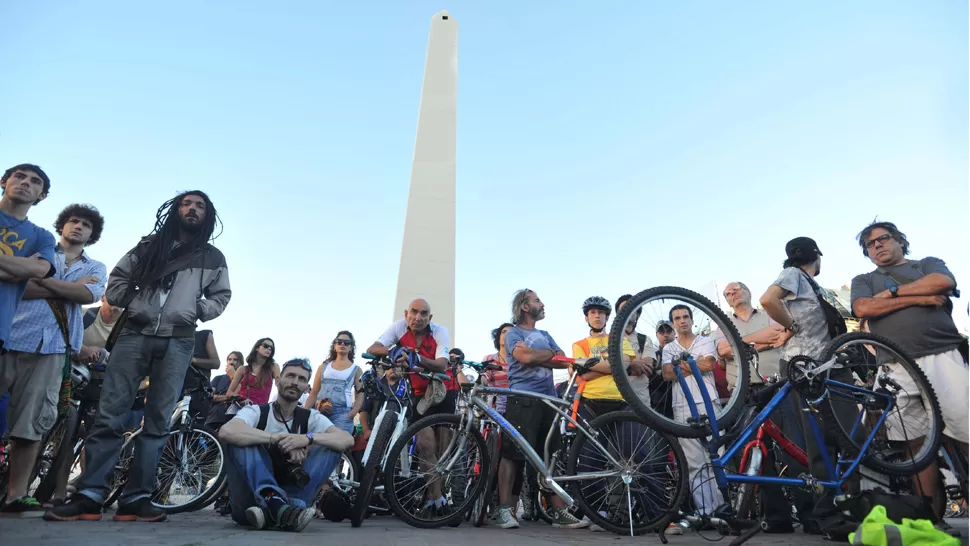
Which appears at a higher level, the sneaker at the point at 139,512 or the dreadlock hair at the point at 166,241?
the dreadlock hair at the point at 166,241

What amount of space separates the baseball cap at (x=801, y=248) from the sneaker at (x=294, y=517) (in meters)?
2.49

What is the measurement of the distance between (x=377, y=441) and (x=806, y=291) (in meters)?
2.16

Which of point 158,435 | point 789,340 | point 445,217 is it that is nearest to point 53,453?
point 158,435

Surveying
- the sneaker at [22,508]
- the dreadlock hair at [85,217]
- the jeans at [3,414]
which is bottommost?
the sneaker at [22,508]

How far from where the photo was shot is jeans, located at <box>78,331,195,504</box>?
2.91 meters

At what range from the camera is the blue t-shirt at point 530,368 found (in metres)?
3.81

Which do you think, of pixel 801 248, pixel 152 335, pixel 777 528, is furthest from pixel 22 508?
pixel 801 248

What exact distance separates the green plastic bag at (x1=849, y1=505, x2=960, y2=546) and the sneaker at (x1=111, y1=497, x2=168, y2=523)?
2889mm

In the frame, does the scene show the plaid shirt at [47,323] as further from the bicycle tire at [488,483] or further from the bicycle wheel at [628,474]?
the bicycle wheel at [628,474]

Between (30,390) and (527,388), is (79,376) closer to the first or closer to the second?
(30,390)

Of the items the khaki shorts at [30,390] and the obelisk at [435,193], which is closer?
the khaki shorts at [30,390]

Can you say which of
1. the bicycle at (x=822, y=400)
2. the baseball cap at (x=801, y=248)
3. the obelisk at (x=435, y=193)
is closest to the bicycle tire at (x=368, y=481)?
the bicycle at (x=822, y=400)

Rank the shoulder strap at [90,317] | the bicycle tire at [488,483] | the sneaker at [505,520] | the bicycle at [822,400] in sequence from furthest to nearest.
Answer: the shoulder strap at [90,317] < the sneaker at [505,520] < the bicycle tire at [488,483] < the bicycle at [822,400]

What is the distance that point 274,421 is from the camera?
3029mm
